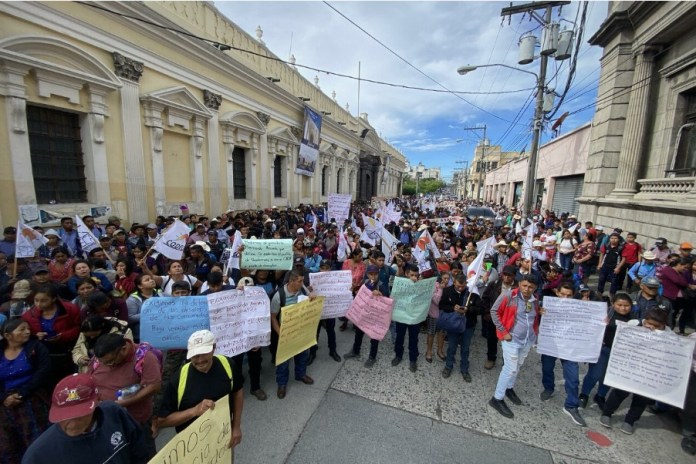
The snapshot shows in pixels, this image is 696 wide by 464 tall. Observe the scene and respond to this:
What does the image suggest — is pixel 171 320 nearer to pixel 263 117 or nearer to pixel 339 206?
pixel 339 206

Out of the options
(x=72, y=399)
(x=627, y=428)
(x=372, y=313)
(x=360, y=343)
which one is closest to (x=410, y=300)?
(x=372, y=313)

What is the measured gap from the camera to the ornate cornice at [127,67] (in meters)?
8.59

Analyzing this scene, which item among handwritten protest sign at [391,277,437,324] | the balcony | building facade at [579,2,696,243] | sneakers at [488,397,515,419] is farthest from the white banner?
the balcony

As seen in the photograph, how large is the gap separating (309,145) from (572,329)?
18.4m

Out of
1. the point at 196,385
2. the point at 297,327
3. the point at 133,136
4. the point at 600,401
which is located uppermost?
the point at 133,136

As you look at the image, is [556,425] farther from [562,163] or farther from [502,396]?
[562,163]

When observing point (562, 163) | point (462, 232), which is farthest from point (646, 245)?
point (562, 163)

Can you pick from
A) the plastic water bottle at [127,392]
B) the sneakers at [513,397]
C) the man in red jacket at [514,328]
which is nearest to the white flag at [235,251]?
the plastic water bottle at [127,392]

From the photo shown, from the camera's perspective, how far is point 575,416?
3441mm

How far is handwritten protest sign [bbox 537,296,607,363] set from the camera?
3480mm

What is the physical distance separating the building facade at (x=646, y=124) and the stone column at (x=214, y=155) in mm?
14635

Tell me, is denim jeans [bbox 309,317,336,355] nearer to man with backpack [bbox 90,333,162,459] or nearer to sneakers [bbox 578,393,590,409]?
man with backpack [bbox 90,333,162,459]

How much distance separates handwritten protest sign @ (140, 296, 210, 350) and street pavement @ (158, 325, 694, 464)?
3.49 feet

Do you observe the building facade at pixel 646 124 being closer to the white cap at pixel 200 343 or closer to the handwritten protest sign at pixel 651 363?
the handwritten protest sign at pixel 651 363
